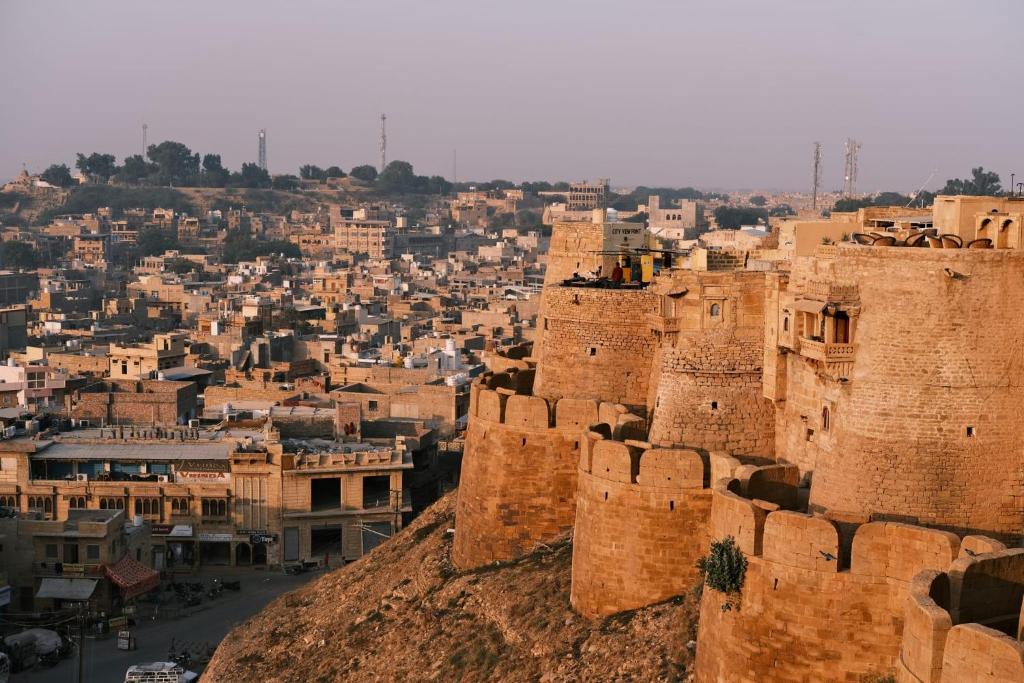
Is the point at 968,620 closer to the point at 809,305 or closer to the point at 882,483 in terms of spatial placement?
the point at 882,483

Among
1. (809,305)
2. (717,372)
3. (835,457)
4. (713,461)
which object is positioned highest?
(809,305)

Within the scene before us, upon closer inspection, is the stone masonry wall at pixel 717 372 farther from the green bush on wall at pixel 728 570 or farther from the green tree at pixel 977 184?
the green tree at pixel 977 184

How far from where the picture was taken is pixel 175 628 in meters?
35.7

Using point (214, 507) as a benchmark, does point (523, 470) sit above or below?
above

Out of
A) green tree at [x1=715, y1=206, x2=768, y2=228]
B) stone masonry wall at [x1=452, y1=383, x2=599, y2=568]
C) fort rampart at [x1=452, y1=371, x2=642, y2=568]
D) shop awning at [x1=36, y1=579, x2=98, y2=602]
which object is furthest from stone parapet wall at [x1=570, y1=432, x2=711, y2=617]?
green tree at [x1=715, y1=206, x2=768, y2=228]

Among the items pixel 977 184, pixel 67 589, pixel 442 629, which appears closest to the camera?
pixel 442 629

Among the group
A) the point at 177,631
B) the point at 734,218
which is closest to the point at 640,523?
the point at 177,631

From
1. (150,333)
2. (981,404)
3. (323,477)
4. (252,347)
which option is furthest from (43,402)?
(981,404)

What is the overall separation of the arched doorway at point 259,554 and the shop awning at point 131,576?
290cm

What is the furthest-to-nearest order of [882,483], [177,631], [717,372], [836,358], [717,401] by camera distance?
[177,631] < [717,372] < [717,401] < [836,358] < [882,483]

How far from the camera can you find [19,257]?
5792 inches

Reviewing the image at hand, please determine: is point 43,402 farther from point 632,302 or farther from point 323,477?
point 632,302

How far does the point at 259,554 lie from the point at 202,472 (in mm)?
2615

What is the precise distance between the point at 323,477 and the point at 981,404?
87.9 feet
